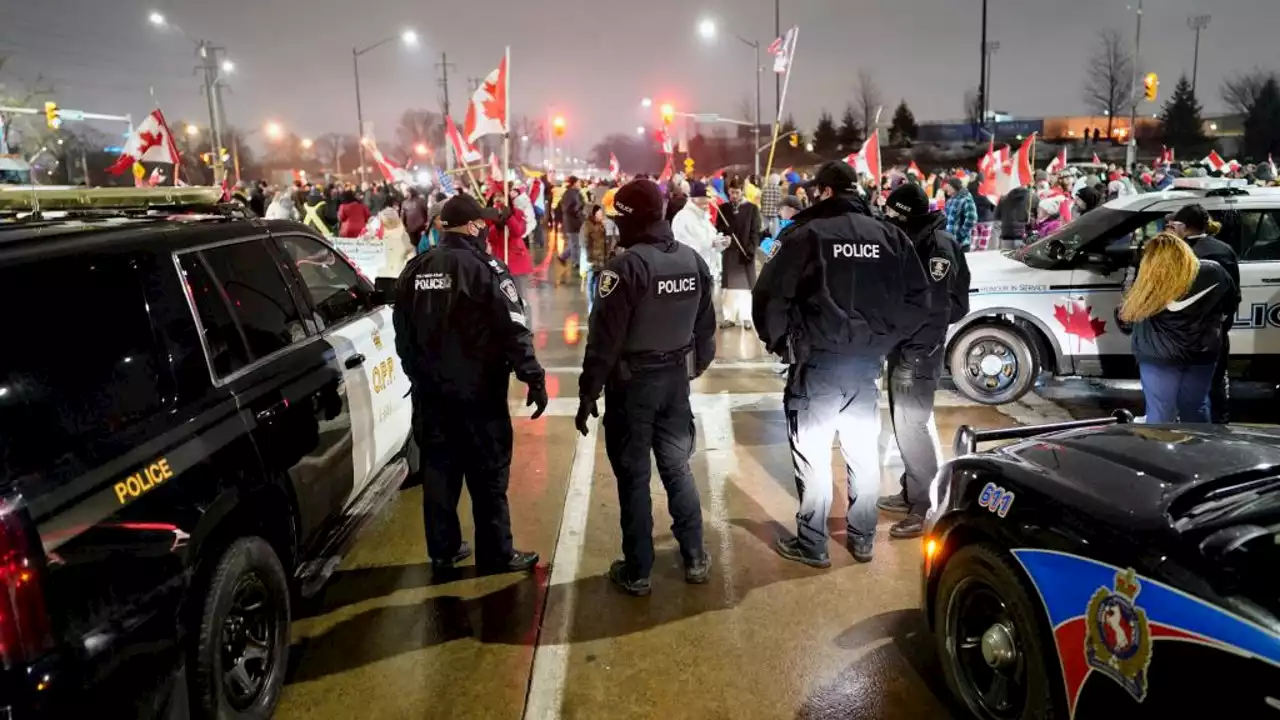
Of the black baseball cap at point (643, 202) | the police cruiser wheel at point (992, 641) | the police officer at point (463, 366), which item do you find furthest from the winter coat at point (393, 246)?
the police cruiser wheel at point (992, 641)

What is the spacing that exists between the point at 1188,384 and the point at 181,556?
221 inches

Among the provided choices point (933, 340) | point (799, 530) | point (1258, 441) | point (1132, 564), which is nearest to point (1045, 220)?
point (933, 340)

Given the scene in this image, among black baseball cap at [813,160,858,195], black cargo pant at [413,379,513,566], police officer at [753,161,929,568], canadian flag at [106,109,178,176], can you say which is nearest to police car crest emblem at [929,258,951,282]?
police officer at [753,161,929,568]

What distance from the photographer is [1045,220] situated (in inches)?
492

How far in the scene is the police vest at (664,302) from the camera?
13.0 ft

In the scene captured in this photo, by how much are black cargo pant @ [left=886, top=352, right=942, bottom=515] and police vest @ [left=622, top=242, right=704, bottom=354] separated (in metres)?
1.54

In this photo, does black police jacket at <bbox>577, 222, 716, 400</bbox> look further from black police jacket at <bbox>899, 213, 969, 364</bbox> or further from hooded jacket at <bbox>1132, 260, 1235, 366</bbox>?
hooded jacket at <bbox>1132, 260, 1235, 366</bbox>

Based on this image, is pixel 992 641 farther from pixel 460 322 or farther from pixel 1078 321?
pixel 1078 321

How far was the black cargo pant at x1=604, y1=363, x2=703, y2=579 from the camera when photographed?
13.4 ft

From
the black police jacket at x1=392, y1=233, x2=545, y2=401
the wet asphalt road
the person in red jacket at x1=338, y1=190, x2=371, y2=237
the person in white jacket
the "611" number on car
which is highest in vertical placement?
the person in red jacket at x1=338, y1=190, x2=371, y2=237

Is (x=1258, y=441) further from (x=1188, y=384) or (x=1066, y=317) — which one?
(x=1066, y=317)

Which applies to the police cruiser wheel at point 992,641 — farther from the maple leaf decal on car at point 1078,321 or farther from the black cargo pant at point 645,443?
the maple leaf decal on car at point 1078,321

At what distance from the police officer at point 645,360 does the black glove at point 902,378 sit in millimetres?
1275

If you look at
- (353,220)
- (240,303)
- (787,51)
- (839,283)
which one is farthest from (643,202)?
(787,51)
